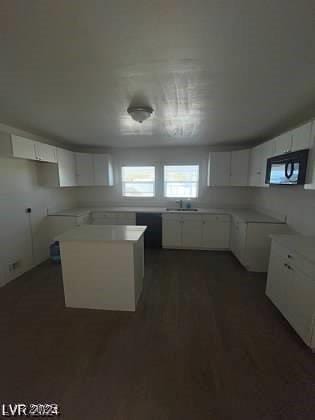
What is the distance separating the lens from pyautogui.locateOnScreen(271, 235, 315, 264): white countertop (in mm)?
1878

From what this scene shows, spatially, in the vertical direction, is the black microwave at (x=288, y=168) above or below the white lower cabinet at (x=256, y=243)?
above

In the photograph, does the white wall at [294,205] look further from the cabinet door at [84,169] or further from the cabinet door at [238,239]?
the cabinet door at [84,169]

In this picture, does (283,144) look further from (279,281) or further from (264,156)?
(279,281)

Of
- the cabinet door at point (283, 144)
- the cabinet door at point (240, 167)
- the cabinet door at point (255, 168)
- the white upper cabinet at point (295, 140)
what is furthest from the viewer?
the cabinet door at point (240, 167)

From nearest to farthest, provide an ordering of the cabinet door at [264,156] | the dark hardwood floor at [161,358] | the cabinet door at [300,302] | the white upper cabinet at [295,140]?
1. the dark hardwood floor at [161,358]
2. the cabinet door at [300,302]
3. the white upper cabinet at [295,140]
4. the cabinet door at [264,156]

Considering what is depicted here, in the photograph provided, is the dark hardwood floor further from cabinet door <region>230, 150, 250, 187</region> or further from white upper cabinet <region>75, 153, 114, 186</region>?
white upper cabinet <region>75, 153, 114, 186</region>

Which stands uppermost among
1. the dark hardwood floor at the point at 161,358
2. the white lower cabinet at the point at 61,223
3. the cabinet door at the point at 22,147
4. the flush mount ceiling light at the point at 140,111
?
the flush mount ceiling light at the point at 140,111

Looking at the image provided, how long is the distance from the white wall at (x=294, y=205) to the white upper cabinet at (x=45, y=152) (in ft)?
13.8

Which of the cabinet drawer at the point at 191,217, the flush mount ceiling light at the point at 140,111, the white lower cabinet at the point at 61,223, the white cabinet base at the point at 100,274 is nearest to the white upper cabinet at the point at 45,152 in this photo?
the white lower cabinet at the point at 61,223

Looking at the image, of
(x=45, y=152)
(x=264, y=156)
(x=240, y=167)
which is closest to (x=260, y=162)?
(x=264, y=156)

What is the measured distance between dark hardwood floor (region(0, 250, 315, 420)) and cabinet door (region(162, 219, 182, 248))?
1665 mm

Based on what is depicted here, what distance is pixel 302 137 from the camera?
224 cm

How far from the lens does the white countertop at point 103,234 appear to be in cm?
223

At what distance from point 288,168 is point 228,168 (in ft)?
5.88
